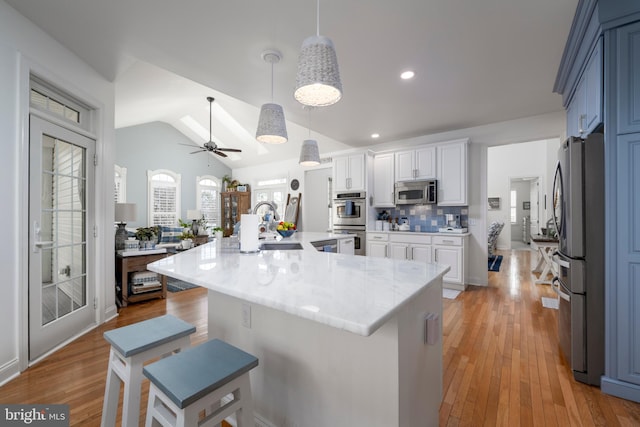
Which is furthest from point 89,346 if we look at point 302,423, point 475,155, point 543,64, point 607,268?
point 475,155

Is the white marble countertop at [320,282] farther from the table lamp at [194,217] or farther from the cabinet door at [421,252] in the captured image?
the table lamp at [194,217]

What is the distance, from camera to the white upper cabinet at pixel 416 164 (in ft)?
14.7

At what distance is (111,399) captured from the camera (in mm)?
1315

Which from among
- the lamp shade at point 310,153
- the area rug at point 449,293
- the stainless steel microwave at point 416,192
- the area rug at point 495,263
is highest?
the lamp shade at point 310,153

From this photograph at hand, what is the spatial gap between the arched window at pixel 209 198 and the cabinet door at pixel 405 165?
19.6 feet

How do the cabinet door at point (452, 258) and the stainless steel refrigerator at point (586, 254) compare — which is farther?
the cabinet door at point (452, 258)

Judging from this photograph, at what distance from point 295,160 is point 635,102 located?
6402 millimetres

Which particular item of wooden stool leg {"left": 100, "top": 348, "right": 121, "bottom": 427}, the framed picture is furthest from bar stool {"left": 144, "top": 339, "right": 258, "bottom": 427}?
the framed picture

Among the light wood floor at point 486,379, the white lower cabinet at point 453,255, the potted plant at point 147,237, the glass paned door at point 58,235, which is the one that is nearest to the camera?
the light wood floor at point 486,379

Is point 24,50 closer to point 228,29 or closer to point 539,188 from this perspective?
point 228,29

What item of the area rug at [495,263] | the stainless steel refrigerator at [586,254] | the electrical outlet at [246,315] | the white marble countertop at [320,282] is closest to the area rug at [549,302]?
the stainless steel refrigerator at [586,254]

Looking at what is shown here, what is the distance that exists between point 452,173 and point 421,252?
1.31 meters

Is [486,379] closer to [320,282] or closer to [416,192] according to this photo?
[320,282]

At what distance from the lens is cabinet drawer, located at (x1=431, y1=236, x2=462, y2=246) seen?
407 centimetres
